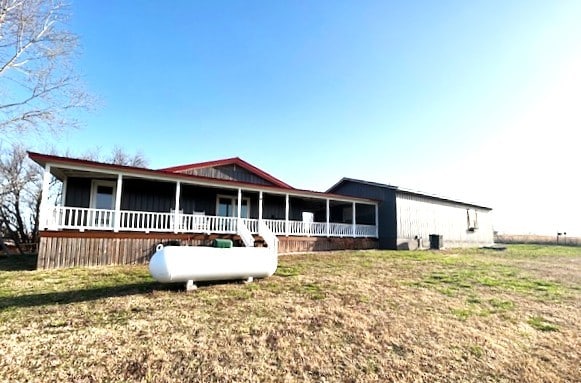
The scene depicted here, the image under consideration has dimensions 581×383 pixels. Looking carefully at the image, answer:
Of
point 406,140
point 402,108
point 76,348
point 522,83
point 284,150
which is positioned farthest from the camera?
point 284,150

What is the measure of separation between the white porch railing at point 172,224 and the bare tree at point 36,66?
12.1ft

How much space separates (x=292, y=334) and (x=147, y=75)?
14.3 m

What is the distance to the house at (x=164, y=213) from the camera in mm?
9109

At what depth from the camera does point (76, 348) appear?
3475mm

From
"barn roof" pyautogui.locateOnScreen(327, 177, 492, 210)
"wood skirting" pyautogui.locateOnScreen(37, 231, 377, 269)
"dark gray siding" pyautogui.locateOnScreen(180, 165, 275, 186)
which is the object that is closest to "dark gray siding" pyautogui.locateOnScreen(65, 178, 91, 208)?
"wood skirting" pyautogui.locateOnScreen(37, 231, 377, 269)

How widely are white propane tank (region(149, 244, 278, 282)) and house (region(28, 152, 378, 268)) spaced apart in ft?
14.2

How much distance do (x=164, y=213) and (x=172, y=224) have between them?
1.70 ft

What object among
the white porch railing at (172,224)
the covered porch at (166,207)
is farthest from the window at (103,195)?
the white porch railing at (172,224)

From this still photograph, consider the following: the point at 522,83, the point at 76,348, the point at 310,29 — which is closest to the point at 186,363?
the point at 76,348

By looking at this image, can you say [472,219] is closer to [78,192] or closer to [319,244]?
[319,244]

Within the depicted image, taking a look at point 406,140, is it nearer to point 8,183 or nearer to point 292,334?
point 292,334

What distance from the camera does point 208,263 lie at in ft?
20.0

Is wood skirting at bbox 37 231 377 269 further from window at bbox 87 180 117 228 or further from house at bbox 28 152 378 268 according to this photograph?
window at bbox 87 180 117 228

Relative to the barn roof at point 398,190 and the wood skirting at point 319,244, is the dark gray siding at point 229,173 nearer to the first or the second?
the wood skirting at point 319,244
